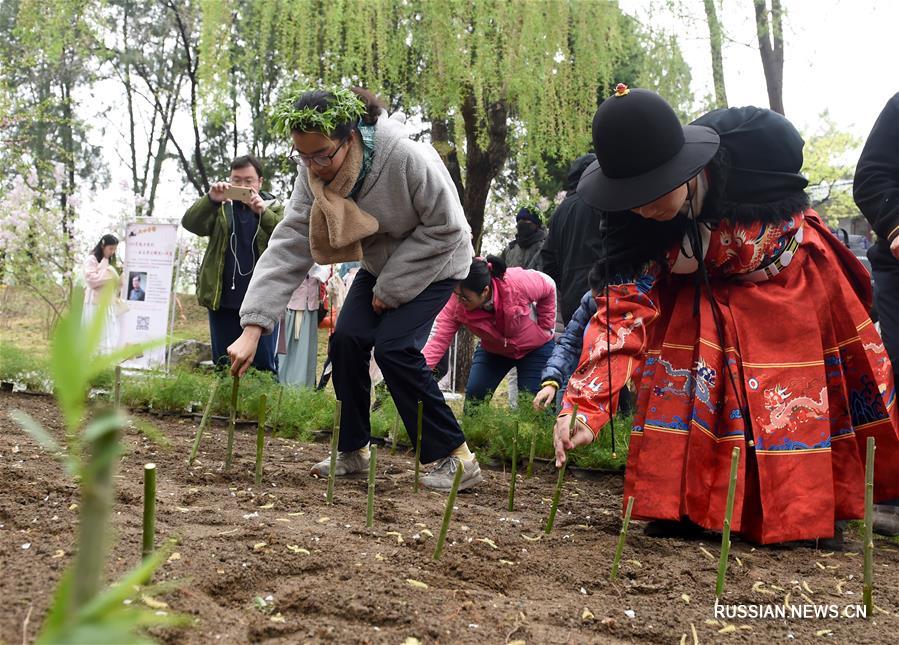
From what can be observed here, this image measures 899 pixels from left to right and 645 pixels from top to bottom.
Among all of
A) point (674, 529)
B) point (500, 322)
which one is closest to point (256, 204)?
point (500, 322)

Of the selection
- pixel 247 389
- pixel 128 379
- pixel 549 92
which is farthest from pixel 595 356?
pixel 549 92

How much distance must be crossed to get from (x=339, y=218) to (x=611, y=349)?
1122 mm

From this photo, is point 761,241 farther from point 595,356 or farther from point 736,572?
point 736,572

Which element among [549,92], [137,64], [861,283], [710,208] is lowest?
[861,283]

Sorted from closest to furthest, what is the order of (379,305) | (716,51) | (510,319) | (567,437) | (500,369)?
(567,437), (379,305), (510,319), (500,369), (716,51)

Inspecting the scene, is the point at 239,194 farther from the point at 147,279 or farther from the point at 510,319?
the point at 147,279

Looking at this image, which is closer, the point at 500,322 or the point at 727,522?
the point at 727,522

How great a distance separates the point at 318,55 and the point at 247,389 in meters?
3.52

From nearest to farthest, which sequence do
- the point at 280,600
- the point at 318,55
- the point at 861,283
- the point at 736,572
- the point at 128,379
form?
the point at 280,600 → the point at 736,572 → the point at 861,283 → the point at 128,379 → the point at 318,55

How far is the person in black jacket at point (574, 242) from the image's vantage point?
4617 millimetres

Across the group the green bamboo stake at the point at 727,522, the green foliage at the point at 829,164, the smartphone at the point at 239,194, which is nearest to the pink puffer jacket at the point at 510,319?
the smartphone at the point at 239,194

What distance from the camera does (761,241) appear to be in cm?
287

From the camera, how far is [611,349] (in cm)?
278

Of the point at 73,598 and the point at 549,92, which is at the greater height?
the point at 549,92
